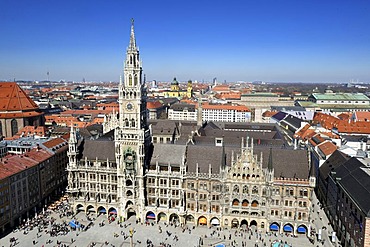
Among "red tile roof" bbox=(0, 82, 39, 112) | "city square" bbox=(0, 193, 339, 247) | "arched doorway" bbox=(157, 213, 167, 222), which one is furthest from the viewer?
"red tile roof" bbox=(0, 82, 39, 112)

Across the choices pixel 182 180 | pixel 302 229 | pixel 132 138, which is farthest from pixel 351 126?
pixel 132 138

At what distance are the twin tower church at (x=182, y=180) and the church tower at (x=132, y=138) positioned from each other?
0.77 ft

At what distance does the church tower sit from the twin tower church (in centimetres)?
24

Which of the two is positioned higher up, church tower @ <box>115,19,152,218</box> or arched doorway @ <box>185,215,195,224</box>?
church tower @ <box>115,19,152,218</box>

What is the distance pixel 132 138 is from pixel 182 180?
15.6m

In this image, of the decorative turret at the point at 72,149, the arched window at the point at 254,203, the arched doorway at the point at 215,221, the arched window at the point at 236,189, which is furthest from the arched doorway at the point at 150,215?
the arched window at the point at 254,203

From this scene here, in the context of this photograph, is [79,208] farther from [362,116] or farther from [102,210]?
[362,116]

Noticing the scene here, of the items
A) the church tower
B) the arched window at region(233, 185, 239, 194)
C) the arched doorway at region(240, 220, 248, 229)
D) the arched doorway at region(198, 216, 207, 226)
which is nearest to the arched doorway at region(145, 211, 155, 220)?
the church tower

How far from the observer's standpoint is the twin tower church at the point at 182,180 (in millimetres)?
77000

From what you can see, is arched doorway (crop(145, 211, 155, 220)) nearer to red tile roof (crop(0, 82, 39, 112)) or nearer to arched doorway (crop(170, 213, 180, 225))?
arched doorway (crop(170, 213, 180, 225))

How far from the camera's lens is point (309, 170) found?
76.2 m

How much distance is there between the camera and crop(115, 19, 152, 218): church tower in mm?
80062

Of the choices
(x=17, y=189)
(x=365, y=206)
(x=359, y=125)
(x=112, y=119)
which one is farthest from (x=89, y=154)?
(x=359, y=125)

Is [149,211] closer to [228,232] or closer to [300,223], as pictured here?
[228,232]
